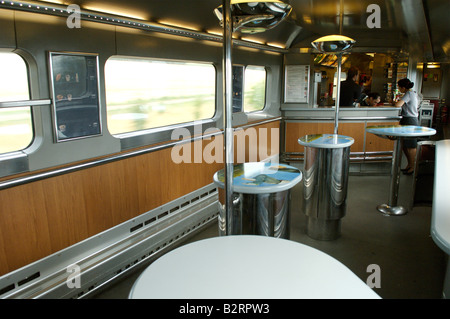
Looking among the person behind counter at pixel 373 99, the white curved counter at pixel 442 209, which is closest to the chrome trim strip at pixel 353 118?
the person behind counter at pixel 373 99

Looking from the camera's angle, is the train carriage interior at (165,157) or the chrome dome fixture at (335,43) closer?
the train carriage interior at (165,157)

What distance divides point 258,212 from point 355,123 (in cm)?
482

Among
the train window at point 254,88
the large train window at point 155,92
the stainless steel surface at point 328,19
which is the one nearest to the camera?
the stainless steel surface at point 328,19

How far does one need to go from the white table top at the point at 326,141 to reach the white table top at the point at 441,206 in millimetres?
838

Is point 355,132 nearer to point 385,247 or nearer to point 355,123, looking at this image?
point 355,123

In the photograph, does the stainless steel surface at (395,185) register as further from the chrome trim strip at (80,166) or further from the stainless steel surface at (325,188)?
the chrome trim strip at (80,166)

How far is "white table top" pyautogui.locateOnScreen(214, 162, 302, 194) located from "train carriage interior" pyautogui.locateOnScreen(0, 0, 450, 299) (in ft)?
0.07

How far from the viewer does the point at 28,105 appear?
7.74 ft

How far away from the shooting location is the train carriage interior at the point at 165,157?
2307 millimetres

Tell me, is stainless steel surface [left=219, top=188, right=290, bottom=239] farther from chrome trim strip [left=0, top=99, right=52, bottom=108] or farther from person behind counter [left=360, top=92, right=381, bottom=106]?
person behind counter [left=360, top=92, right=381, bottom=106]

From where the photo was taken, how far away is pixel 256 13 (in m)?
1.61
